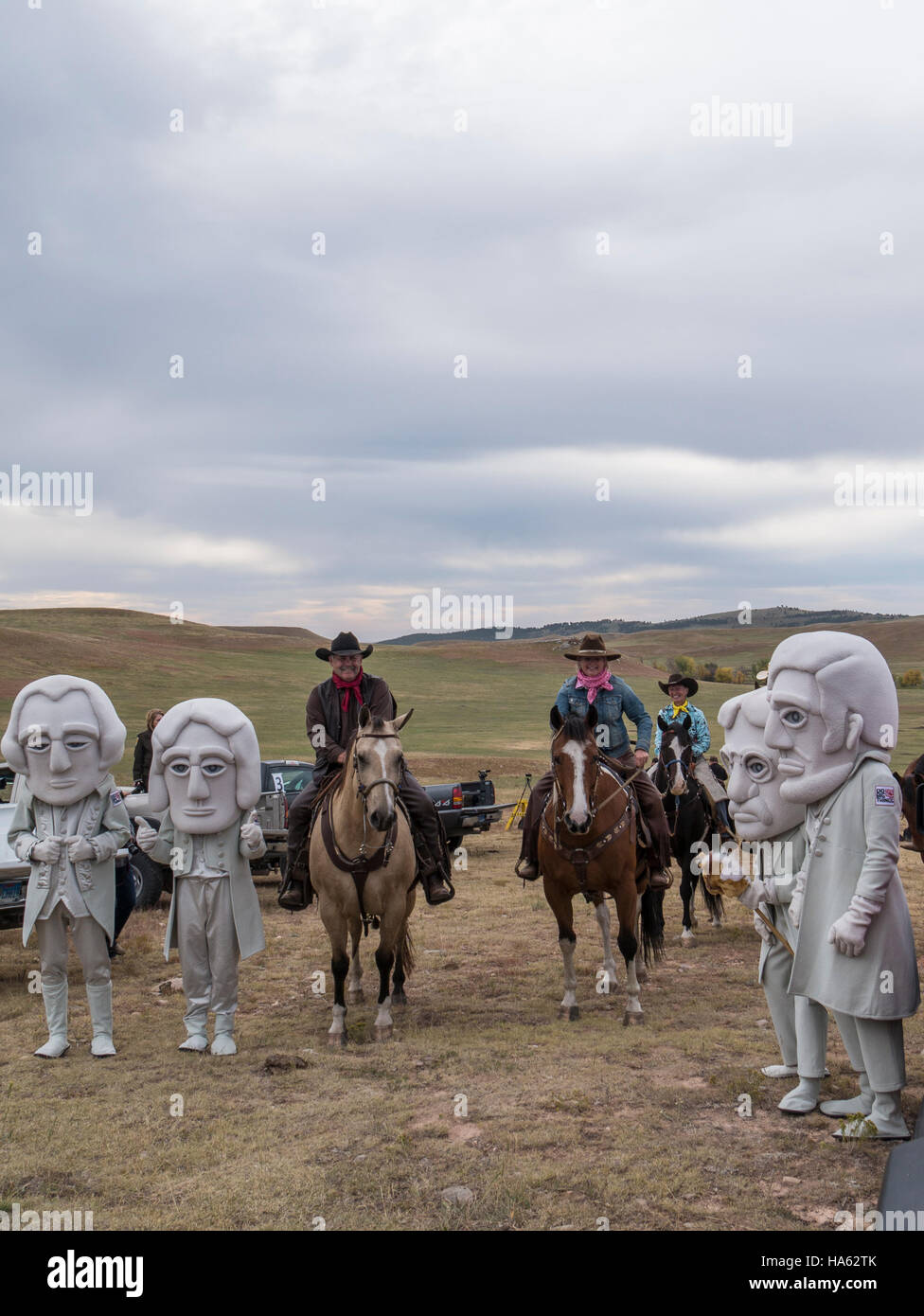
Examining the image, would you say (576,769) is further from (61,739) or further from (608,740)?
(61,739)

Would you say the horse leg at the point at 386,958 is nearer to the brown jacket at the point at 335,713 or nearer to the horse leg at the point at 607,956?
the brown jacket at the point at 335,713

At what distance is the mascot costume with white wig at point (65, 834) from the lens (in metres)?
7.27

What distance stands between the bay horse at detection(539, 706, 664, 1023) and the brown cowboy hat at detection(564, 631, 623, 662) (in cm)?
104

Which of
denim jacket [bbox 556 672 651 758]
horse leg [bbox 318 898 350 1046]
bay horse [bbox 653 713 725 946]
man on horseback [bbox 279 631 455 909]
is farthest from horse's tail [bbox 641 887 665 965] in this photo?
horse leg [bbox 318 898 350 1046]

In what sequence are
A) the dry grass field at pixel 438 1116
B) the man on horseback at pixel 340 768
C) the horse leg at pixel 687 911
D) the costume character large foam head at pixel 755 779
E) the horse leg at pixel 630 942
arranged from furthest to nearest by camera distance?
the horse leg at pixel 687 911
the man on horseback at pixel 340 768
the horse leg at pixel 630 942
the costume character large foam head at pixel 755 779
the dry grass field at pixel 438 1116

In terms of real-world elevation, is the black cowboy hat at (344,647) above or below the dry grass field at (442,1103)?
above

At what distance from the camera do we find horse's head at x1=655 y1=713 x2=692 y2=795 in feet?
36.9

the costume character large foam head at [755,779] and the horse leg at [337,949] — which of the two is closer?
the costume character large foam head at [755,779]

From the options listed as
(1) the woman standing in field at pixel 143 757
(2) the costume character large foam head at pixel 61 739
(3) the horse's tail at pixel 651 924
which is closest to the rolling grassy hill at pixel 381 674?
(1) the woman standing in field at pixel 143 757

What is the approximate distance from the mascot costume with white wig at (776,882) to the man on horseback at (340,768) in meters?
2.78

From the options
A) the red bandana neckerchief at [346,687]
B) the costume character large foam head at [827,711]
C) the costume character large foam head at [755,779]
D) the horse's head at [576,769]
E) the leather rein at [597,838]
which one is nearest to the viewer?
the costume character large foam head at [827,711]

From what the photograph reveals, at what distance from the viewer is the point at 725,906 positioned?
13.5m

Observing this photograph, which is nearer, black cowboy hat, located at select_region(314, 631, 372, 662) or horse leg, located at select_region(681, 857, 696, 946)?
black cowboy hat, located at select_region(314, 631, 372, 662)

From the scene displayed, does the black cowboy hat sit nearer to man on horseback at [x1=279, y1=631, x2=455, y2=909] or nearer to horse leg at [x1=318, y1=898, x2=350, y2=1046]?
man on horseback at [x1=279, y1=631, x2=455, y2=909]
